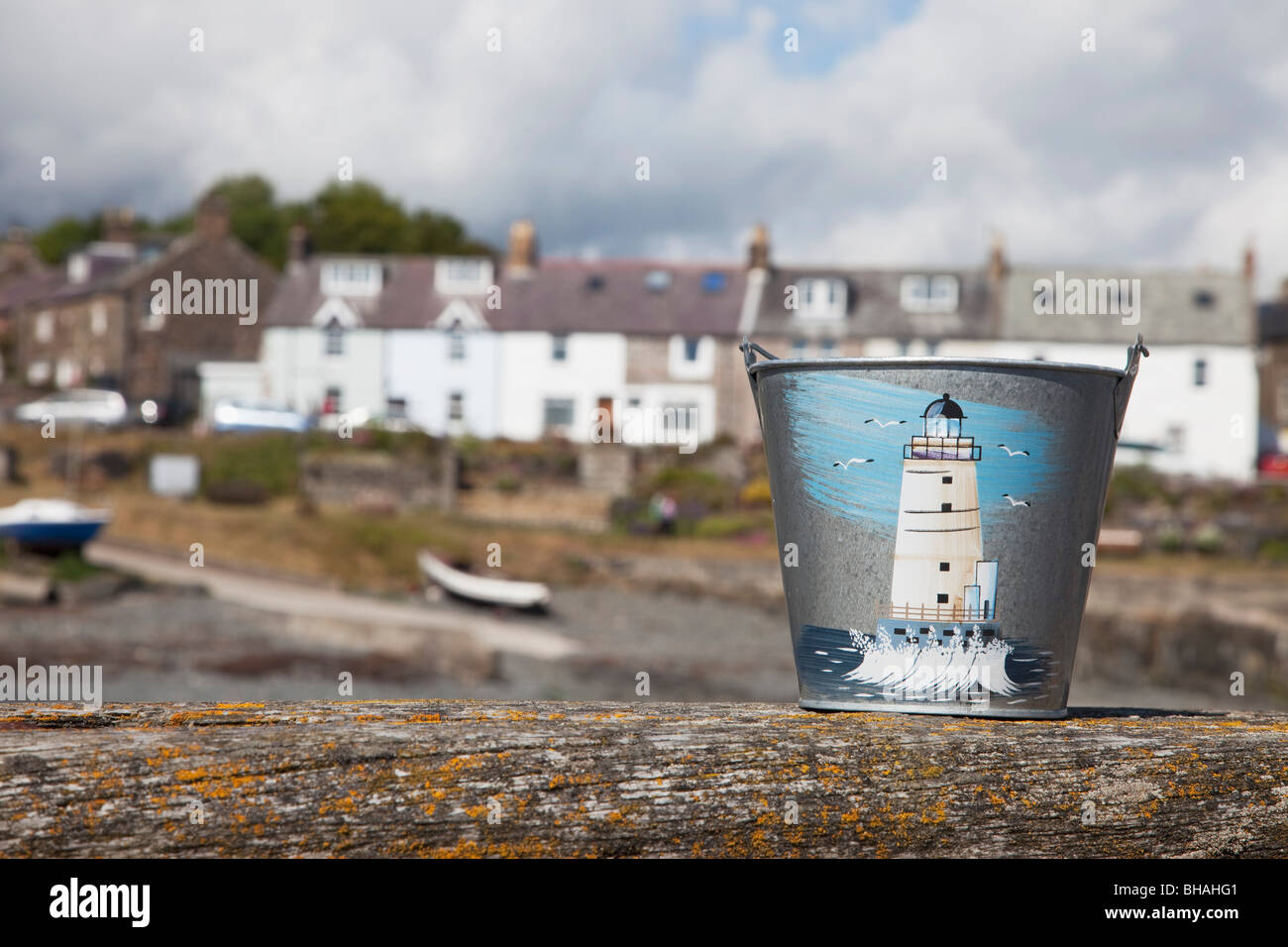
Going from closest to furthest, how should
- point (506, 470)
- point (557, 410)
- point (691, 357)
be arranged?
point (506, 470) → point (691, 357) → point (557, 410)

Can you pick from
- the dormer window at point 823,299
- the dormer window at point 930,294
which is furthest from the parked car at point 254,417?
the dormer window at point 930,294

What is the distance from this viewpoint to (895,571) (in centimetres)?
230

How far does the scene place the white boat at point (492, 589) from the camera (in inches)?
1097

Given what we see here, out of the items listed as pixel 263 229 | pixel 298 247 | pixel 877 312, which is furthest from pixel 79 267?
pixel 877 312

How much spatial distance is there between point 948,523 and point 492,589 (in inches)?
1024

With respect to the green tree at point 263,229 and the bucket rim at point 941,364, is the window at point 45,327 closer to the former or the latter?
the green tree at point 263,229

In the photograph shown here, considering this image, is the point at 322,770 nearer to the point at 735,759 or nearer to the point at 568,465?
the point at 735,759

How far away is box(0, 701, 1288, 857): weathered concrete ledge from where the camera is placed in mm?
1743

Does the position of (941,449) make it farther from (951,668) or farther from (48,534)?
(48,534)

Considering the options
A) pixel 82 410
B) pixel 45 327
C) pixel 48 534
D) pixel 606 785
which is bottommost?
pixel 48 534

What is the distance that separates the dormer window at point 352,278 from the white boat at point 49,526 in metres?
22.7

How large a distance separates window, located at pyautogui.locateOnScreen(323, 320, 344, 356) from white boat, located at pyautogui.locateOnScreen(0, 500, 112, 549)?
68.0 ft

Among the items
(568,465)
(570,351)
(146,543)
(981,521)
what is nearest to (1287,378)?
(570,351)

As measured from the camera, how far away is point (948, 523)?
229 cm
